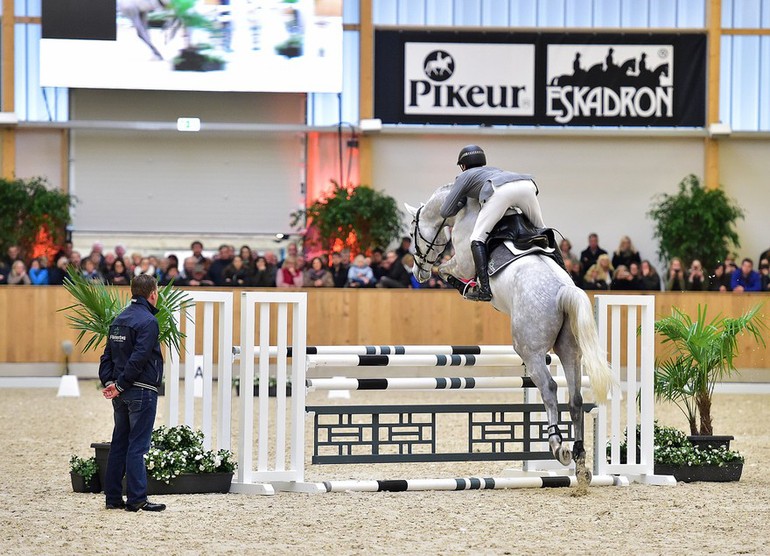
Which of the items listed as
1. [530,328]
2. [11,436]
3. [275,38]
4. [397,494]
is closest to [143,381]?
[397,494]

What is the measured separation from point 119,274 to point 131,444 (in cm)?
1081

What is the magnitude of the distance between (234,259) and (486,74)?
6.53 metres

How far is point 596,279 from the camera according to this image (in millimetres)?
17875

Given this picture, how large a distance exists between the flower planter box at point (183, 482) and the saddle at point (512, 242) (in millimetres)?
2236

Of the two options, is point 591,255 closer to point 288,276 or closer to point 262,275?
point 288,276

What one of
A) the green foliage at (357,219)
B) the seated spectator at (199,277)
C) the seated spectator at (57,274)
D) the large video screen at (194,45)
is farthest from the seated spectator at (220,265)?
the large video screen at (194,45)

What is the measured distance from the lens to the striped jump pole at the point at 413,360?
7.77m

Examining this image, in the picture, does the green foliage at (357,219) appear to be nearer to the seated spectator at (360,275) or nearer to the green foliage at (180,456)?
the seated spectator at (360,275)

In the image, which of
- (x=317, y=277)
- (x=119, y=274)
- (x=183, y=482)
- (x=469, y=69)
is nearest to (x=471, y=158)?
(x=183, y=482)

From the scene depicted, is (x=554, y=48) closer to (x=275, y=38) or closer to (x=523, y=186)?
(x=275, y=38)

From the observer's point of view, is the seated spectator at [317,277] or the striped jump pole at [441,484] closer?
the striped jump pole at [441,484]

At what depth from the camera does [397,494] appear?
7.75 metres

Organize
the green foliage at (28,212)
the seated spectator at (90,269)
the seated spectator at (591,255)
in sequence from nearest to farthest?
1. the seated spectator at (90,269)
2. the seated spectator at (591,255)
3. the green foliage at (28,212)

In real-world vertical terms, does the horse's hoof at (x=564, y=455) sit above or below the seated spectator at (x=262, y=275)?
below
